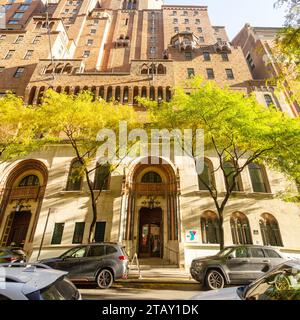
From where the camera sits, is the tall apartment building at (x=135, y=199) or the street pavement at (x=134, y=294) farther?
the tall apartment building at (x=135, y=199)

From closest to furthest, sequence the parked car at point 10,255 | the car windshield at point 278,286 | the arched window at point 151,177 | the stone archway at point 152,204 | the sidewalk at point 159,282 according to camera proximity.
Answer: the car windshield at point 278,286 → the sidewalk at point 159,282 → the parked car at point 10,255 → the stone archway at point 152,204 → the arched window at point 151,177

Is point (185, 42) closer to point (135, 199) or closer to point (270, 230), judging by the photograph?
point (135, 199)

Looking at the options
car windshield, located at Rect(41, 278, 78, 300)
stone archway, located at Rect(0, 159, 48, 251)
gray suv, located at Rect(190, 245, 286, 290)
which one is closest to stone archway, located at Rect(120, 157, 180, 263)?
gray suv, located at Rect(190, 245, 286, 290)

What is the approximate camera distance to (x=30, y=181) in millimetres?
18406

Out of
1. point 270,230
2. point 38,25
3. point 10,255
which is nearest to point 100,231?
point 10,255

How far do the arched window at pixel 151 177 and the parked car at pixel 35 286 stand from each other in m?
15.3

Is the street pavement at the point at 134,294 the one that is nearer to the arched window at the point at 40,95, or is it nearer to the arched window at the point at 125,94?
the arched window at the point at 125,94

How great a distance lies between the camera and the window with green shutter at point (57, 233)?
15.3 meters

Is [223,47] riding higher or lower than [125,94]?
higher

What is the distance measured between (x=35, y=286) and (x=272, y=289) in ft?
13.1

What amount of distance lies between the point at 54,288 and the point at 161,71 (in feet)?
91.1

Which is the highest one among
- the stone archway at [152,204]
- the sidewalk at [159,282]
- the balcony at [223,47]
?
the balcony at [223,47]
